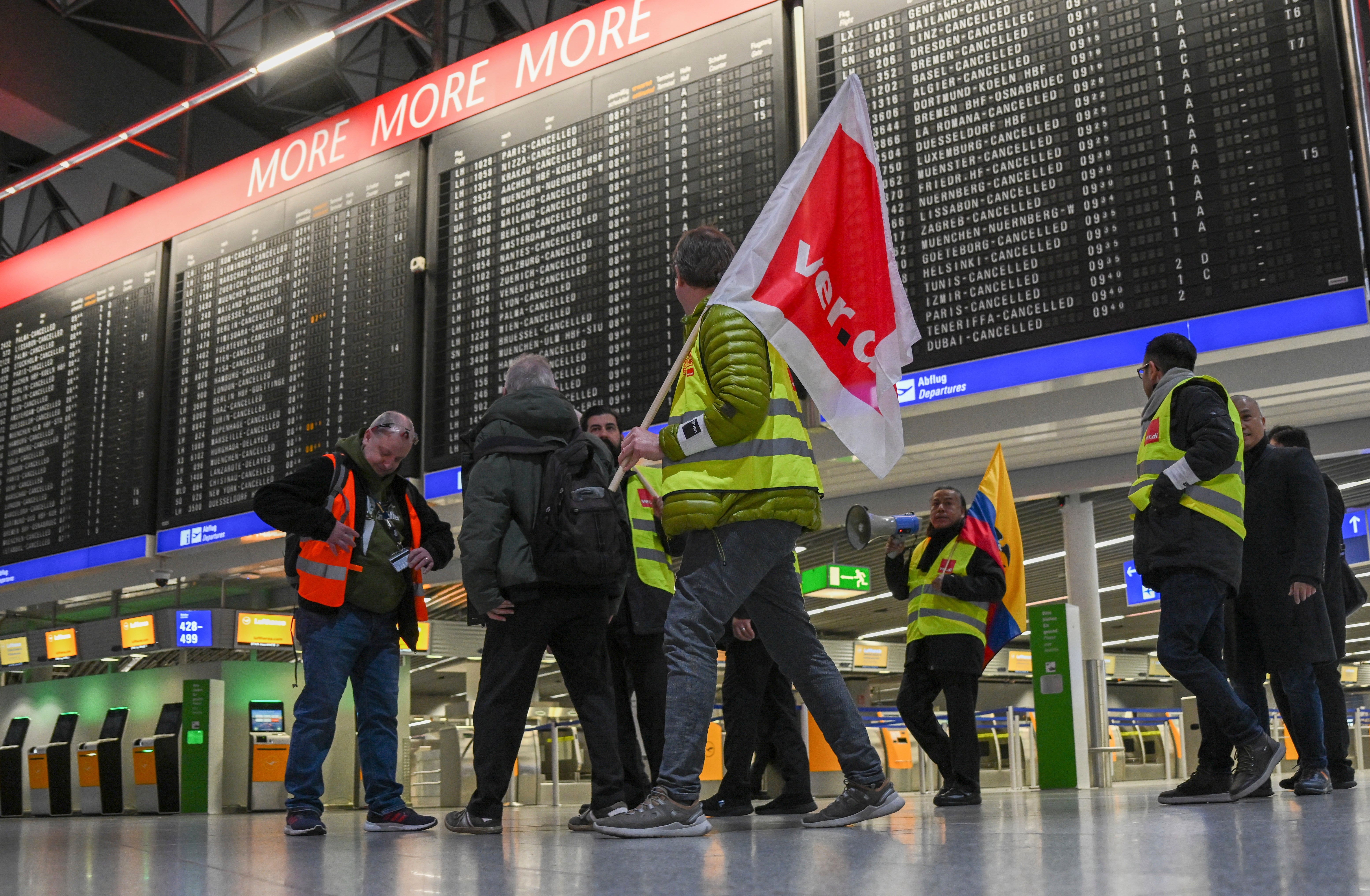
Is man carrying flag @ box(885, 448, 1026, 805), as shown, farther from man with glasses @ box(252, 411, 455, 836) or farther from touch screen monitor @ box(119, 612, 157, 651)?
touch screen monitor @ box(119, 612, 157, 651)

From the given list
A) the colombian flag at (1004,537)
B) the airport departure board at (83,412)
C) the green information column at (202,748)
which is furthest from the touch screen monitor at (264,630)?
the colombian flag at (1004,537)

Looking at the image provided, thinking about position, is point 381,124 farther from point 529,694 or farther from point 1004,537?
point 529,694

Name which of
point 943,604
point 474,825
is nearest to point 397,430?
point 474,825

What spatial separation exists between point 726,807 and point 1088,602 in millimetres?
4247

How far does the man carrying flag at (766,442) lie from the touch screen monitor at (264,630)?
366 inches

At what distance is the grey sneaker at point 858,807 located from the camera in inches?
136

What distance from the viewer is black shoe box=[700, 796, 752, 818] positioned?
4855 millimetres

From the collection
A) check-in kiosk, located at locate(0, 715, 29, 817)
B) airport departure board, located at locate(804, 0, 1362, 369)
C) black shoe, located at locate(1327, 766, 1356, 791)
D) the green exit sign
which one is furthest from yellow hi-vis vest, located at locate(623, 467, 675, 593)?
check-in kiosk, located at locate(0, 715, 29, 817)

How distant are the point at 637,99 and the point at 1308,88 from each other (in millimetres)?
3986

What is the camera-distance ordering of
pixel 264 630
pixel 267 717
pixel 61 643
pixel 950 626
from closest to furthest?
pixel 950 626
pixel 264 630
pixel 267 717
pixel 61 643

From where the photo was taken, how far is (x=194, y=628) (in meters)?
11.8

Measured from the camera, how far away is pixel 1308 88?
5.62 m

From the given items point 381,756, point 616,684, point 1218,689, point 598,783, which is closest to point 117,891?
point 598,783

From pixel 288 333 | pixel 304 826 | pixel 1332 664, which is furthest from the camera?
pixel 288 333
